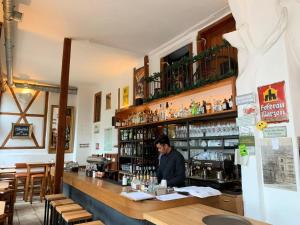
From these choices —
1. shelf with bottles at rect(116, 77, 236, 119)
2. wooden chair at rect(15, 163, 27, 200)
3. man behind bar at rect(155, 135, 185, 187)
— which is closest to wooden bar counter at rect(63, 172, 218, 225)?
man behind bar at rect(155, 135, 185, 187)

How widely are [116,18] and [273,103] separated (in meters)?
3.18

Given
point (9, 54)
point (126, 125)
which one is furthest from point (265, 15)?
point (9, 54)

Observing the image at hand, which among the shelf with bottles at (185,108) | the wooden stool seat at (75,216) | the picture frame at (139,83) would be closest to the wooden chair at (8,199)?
the wooden stool seat at (75,216)

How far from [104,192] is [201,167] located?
2.03m

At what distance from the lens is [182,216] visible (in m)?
2.03

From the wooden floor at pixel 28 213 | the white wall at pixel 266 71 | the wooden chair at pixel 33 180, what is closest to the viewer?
the white wall at pixel 266 71

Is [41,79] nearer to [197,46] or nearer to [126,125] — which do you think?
[126,125]

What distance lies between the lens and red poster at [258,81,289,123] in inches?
111

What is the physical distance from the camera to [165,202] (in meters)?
2.45

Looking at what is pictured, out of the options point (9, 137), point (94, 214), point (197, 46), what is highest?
point (197, 46)

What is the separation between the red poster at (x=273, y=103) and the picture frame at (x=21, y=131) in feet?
27.9

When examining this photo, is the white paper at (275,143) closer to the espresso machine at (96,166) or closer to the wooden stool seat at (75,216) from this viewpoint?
the wooden stool seat at (75,216)

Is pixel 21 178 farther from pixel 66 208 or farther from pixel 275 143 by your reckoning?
pixel 275 143

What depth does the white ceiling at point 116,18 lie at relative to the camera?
4129 mm
